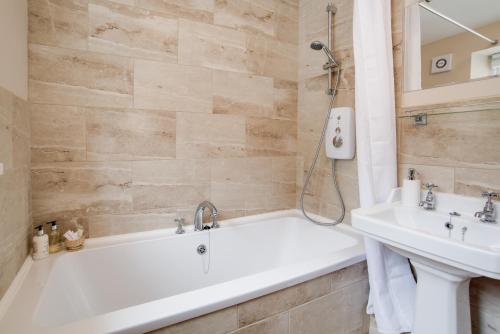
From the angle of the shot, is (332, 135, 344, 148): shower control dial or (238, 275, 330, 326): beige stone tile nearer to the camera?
(238, 275, 330, 326): beige stone tile

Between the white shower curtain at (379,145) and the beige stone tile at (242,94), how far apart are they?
A: 740mm

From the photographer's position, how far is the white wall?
993 mm

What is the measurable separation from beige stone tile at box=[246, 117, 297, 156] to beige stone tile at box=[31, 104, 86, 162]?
105cm

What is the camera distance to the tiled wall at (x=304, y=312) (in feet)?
3.12

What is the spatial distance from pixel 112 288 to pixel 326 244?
133 centimetres

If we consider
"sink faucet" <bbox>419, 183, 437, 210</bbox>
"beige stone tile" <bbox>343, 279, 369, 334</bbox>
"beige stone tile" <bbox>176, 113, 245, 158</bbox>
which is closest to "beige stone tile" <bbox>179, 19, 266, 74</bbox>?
"beige stone tile" <bbox>176, 113, 245, 158</bbox>

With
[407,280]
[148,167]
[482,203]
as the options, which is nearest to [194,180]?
[148,167]

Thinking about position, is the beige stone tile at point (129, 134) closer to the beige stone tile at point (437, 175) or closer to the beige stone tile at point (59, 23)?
the beige stone tile at point (59, 23)

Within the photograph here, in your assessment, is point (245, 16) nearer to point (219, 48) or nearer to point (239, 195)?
point (219, 48)

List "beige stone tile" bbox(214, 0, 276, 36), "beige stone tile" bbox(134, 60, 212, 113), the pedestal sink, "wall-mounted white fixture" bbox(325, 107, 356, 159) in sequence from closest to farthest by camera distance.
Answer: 1. the pedestal sink
2. "beige stone tile" bbox(134, 60, 212, 113)
3. "wall-mounted white fixture" bbox(325, 107, 356, 159)
4. "beige stone tile" bbox(214, 0, 276, 36)

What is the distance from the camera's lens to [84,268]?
1.38 m

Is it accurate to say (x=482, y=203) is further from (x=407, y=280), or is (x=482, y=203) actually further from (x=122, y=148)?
(x=122, y=148)

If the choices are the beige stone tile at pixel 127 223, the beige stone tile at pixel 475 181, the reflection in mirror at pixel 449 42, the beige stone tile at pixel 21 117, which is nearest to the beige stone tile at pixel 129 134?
the beige stone tile at pixel 21 117

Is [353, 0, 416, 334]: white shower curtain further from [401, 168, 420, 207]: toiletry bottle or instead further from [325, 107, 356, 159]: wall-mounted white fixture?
[325, 107, 356, 159]: wall-mounted white fixture
